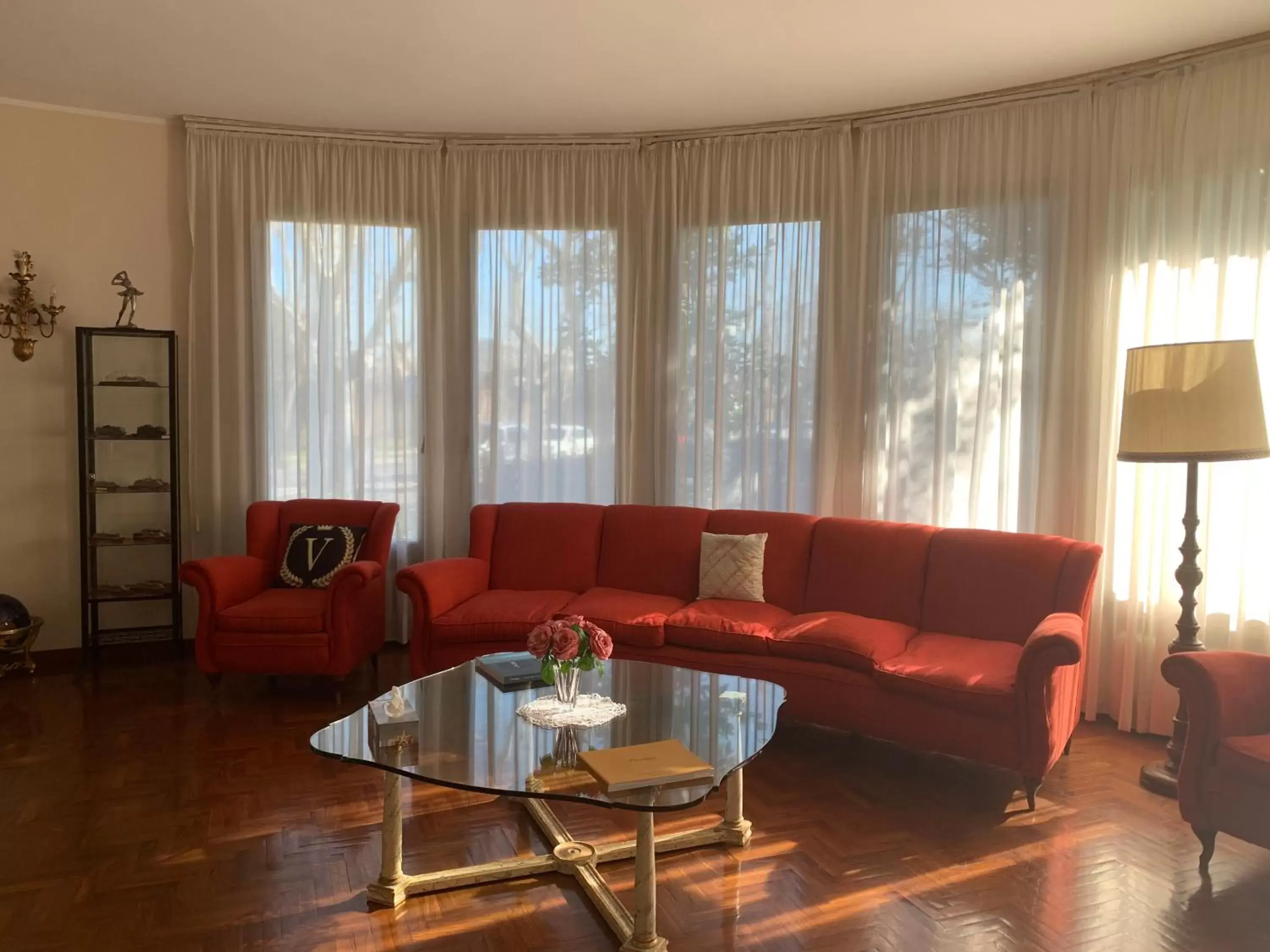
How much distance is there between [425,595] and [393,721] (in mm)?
1655

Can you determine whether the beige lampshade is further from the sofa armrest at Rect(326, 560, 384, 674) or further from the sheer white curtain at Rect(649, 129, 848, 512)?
the sofa armrest at Rect(326, 560, 384, 674)

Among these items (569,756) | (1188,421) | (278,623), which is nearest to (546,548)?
(278,623)

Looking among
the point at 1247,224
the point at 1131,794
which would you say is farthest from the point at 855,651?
the point at 1247,224

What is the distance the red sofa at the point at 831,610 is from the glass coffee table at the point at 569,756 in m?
0.62

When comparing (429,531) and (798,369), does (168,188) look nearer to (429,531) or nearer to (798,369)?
(429,531)

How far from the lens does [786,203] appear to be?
203 inches

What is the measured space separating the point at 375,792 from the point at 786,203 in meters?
3.62

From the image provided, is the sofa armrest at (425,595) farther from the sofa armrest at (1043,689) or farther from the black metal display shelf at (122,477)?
the sofa armrest at (1043,689)

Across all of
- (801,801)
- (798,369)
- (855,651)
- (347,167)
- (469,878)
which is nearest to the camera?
(469,878)

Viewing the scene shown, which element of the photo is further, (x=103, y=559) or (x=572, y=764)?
(x=103, y=559)

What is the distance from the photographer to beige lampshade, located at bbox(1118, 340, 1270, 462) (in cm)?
337

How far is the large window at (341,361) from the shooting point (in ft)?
17.8

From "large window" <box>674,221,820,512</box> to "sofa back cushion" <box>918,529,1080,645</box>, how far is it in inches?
43.5

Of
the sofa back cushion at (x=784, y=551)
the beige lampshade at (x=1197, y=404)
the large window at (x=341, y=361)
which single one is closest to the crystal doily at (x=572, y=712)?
the sofa back cushion at (x=784, y=551)
